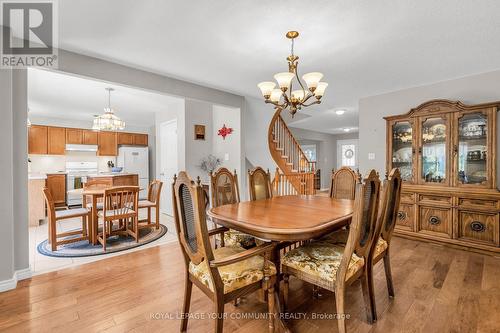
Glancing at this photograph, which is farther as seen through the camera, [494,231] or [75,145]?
[75,145]

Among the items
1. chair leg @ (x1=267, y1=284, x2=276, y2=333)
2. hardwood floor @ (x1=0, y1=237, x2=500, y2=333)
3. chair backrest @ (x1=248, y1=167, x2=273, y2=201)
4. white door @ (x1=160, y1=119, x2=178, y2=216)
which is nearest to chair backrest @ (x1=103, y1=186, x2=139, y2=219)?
hardwood floor @ (x1=0, y1=237, x2=500, y2=333)

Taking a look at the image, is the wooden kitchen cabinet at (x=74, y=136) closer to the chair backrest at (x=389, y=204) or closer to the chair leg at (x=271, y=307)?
the chair leg at (x=271, y=307)

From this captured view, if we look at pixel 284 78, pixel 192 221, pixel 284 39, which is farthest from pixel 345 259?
pixel 284 39

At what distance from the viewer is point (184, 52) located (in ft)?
8.66

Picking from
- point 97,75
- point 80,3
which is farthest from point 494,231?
point 97,75

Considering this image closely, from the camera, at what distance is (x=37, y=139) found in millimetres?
5906

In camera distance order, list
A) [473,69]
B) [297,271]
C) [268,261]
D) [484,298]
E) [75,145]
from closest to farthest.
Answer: [268,261] < [297,271] < [484,298] < [473,69] < [75,145]

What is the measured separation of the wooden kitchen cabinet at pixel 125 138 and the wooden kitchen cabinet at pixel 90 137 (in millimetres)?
597

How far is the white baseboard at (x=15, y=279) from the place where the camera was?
213cm

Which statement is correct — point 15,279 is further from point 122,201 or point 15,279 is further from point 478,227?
point 478,227

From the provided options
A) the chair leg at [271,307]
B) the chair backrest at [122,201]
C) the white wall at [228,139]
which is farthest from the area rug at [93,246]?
the chair leg at [271,307]

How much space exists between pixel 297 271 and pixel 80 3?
2.55 metres

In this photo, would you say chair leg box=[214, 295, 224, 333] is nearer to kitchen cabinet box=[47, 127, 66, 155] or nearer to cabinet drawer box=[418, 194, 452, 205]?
cabinet drawer box=[418, 194, 452, 205]

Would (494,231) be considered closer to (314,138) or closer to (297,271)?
(297,271)
